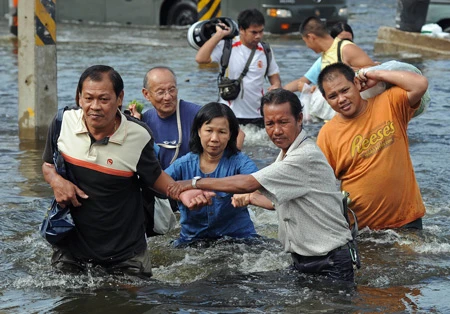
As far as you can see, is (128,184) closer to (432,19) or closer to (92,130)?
(92,130)

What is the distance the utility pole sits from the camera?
10953mm

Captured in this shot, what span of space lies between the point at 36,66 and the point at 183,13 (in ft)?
41.9

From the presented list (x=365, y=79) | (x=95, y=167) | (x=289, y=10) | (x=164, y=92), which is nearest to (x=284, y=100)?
(x=95, y=167)

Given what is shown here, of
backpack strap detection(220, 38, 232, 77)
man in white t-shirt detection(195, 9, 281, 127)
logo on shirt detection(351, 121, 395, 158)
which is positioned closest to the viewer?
logo on shirt detection(351, 121, 395, 158)

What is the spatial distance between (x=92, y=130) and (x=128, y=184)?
39 centimetres

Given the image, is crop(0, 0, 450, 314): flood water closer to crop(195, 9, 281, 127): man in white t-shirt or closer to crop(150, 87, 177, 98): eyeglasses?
crop(195, 9, 281, 127): man in white t-shirt

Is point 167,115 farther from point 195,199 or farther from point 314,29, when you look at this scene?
point 314,29

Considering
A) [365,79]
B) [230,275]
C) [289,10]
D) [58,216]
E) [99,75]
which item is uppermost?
[99,75]

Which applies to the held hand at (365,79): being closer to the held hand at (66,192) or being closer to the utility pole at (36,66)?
the held hand at (66,192)

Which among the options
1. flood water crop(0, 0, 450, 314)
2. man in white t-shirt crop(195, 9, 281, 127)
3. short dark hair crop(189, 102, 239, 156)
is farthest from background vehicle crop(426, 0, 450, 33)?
short dark hair crop(189, 102, 239, 156)

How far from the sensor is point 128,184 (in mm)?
5633

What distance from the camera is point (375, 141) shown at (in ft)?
22.7

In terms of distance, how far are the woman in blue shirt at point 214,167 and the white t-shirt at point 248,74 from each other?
4.07 m

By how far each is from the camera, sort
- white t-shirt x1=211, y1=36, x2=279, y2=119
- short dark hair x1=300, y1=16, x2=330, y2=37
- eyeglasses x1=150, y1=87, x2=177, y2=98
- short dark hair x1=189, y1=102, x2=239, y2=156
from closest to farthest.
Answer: short dark hair x1=189, y1=102, x2=239, y2=156
eyeglasses x1=150, y1=87, x2=177, y2=98
short dark hair x1=300, y1=16, x2=330, y2=37
white t-shirt x1=211, y1=36, x2=279, y2=119
